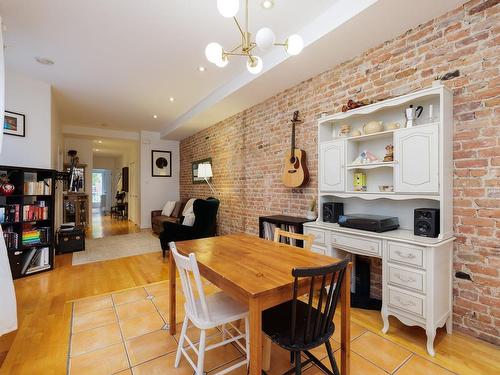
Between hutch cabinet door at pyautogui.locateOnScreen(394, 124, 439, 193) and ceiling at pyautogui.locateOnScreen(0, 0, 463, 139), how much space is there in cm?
98

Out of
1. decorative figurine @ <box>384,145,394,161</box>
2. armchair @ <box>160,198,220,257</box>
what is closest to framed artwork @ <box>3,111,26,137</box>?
armchair @ <box>160,198,220,257</box>

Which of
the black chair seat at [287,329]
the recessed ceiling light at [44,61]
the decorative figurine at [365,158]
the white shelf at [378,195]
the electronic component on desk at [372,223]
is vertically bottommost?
the black chair seat at [287,329]

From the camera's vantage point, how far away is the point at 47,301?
2613 mm

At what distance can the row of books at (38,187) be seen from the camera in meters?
3.40

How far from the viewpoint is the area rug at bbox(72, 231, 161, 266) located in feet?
13.8

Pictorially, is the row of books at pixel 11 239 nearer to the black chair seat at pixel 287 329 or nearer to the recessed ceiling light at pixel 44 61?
the recessed ceiling light at pixel 44 61

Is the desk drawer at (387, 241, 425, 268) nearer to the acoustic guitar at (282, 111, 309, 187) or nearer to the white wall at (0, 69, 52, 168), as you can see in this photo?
the acoustic guitar at (282, 111, 309, 187)

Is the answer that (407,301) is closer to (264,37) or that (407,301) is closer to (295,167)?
(295,167)

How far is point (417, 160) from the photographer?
1.97 metres

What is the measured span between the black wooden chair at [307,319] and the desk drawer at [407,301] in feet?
2.66

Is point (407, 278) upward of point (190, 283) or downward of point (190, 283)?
downward


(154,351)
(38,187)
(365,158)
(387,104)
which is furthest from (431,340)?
(38,187)

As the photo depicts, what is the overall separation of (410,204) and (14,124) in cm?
493

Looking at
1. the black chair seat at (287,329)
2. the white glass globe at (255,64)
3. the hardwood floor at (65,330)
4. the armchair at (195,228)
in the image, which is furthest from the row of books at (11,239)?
the white glass globe at (255,64)
